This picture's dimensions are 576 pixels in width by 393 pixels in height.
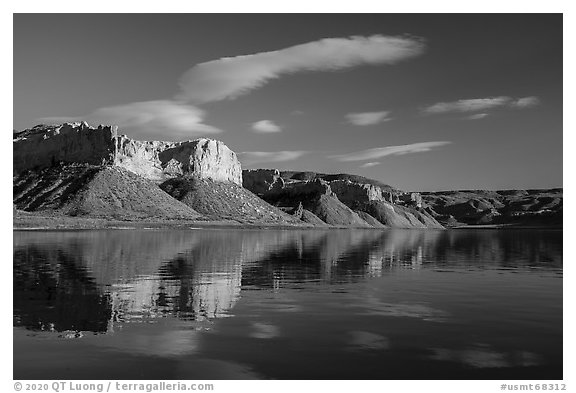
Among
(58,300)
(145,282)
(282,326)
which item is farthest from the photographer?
(145,282)

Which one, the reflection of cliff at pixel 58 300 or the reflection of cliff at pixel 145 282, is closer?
the reflection of cliff at pixel 58 300

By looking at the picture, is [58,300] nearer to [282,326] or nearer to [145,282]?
[145,282]

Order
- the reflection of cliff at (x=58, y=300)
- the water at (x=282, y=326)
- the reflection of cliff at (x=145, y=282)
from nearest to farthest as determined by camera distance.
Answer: the water at (x=282, y=326), the reflection of cliff at (x=58, y=300), the reflection of cliff at (x=145, y=282)

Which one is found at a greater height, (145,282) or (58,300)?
(145,282)

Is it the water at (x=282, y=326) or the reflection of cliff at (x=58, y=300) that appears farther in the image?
the reflection of cliff at (x=58, y=300)

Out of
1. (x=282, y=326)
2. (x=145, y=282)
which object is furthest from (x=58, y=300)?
(x=282, y=326)

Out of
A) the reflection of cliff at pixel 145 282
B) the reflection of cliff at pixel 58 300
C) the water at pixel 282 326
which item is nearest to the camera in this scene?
the water at pixel 282 326

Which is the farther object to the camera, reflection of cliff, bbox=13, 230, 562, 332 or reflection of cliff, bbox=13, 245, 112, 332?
reflection of cliff, bbox=13, 230, 562, 332

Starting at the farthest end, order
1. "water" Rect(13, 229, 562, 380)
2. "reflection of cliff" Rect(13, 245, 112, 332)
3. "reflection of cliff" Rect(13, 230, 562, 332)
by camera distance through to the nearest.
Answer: "reflection of cliff" Rect(13, 230, 562, 332)
"reflection of cliff" Rect(13, 245, 112, 332)
"water" Rect(13, 229, 562, 380)

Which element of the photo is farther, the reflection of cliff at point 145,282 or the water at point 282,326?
the reflection of cliff at point 145,282
